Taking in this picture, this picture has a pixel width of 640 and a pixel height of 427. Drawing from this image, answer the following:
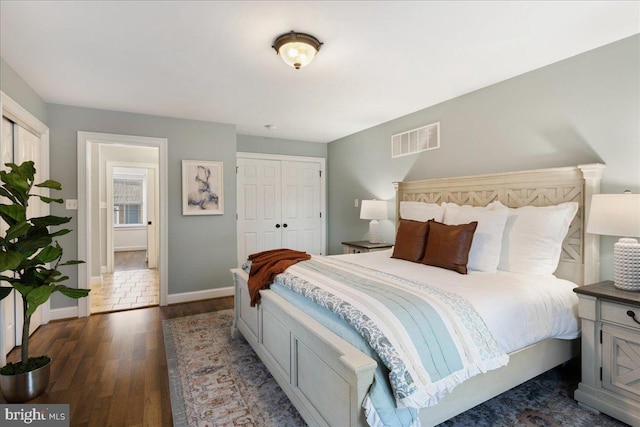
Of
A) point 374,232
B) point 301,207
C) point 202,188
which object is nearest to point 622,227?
point 374,232

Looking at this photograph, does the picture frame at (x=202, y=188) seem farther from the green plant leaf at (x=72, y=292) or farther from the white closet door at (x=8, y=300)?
the green plant leaf at (x=72, y=292)

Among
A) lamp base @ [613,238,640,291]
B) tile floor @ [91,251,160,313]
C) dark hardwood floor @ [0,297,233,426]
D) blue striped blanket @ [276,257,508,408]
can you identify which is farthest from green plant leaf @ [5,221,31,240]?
lamp base @ [613,238,640,291]

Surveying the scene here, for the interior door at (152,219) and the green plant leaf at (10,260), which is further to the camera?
the interior door at (152,219)

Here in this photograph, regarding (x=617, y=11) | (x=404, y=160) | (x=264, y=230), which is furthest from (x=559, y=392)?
(x=264, y=230)

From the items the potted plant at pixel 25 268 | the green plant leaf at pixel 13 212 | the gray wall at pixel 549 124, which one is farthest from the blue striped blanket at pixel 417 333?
the green plant leaf at pixel 13 212

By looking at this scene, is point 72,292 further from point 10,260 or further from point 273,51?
point 273,51

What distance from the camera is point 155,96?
3.32 metres

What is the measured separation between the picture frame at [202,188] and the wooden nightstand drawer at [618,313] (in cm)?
402

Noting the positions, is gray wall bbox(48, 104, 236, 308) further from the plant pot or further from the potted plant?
the plant pot

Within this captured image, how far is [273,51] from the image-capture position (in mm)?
2377

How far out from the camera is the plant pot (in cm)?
202

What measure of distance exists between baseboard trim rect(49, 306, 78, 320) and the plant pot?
181 centimetres

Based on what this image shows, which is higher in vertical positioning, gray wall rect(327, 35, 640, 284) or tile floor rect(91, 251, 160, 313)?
gray wall rect(327, 35, 640, 284)

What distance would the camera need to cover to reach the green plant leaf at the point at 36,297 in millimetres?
1931
